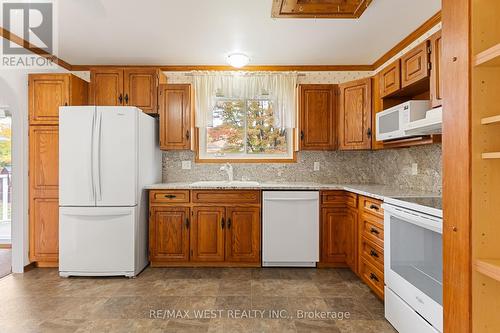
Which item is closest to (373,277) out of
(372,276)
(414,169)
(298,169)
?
(372,276)

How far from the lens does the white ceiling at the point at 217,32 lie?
2.57 meters

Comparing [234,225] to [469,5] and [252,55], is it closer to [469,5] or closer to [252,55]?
[252,55]

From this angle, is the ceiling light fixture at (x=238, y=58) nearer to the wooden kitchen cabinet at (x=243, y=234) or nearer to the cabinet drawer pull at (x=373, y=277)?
the wooden kitchen cabinet at (x=243, y=234)

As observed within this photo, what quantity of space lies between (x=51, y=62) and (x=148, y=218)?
7.74 feet

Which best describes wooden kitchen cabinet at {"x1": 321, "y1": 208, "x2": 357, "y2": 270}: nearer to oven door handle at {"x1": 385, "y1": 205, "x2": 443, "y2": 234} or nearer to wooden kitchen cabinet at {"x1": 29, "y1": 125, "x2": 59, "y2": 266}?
oven door handle at {"x1": 385, "y1": 205, "x2": 443, "y2": 234}

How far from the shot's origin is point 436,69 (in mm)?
2348

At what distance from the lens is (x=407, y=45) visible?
10.7ft

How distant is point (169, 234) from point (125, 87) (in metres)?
1.94

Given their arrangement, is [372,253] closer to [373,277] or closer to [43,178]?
[373,277]

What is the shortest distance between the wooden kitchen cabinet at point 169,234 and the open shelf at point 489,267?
2.80 metres

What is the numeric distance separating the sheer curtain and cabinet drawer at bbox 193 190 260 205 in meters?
1.00

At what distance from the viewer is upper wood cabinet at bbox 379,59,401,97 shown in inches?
114

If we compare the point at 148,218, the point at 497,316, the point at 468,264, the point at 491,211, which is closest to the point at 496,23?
the point at 491,211

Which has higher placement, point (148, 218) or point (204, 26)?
point (204, 26)
